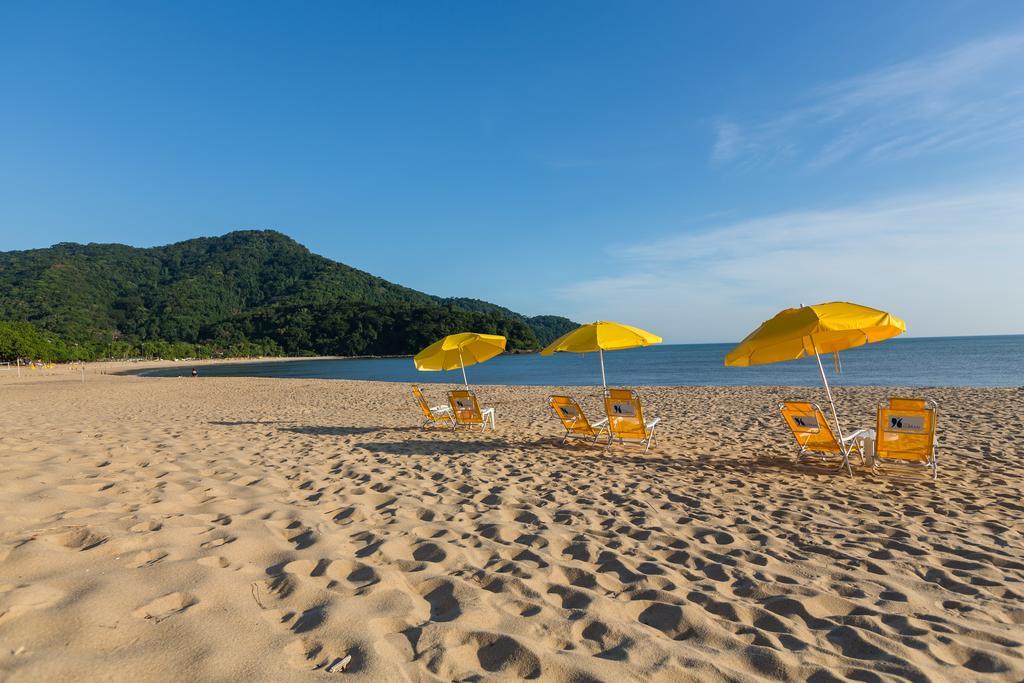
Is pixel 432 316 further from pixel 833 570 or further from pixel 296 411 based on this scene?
→ pixel 833 570

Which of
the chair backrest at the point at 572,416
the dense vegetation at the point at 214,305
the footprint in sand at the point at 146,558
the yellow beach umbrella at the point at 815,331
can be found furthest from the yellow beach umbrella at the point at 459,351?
the dense vegetation at the point at 214,305

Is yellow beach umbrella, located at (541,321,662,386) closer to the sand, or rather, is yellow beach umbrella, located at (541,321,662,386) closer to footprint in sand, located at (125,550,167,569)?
the sand

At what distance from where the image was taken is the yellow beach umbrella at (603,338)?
7562mm

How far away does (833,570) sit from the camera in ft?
10.2

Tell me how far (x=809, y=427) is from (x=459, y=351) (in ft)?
18.5

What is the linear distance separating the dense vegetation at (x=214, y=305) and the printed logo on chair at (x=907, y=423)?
282 ft

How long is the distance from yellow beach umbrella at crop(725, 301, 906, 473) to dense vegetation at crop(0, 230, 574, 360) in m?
84.9

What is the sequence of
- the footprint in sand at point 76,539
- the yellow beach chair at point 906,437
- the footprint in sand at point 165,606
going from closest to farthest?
the footprint in sand at point 165,606 < the footprint in sand at point 76,539 < the yellow beach chair at point 906,437

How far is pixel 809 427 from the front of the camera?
614 centimetres

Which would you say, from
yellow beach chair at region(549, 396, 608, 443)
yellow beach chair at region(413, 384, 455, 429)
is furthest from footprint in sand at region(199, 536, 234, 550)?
yellow beach chair at region(413, 384, 455, 429)

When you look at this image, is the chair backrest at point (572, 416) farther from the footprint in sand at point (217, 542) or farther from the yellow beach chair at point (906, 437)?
the footprint in sand at point (217, 542)

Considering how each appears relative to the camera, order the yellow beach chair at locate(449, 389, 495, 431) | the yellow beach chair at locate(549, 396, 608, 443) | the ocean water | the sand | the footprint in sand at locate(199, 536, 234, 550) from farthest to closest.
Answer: the ocean water < the yellow beach chair at locate(449, 389, 495, 431) < the yellow beach chair at locate(549, 396, 608, 443) < the footprint in sand at locate(199, 536, 234, 550) < the sand

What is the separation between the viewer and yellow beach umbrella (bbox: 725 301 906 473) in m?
5.47

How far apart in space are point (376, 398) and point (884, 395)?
564 inches
